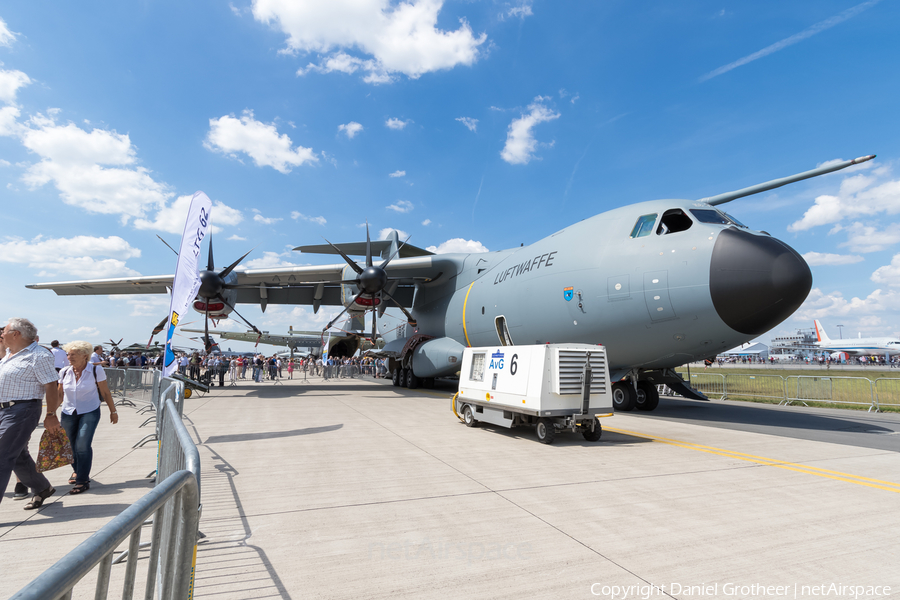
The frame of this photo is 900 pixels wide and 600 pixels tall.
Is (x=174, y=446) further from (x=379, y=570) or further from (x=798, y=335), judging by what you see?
(x=798, y=335)

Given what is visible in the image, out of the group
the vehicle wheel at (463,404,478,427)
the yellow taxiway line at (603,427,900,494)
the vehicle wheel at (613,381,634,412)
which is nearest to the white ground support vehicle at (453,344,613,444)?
the vehicle wheel at (463,404,478,427)

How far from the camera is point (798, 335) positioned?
154 metres

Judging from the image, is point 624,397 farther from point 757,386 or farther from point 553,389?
point 757,386

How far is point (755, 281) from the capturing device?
8664 millimetres

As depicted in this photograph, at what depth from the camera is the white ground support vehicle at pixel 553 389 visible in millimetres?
8031

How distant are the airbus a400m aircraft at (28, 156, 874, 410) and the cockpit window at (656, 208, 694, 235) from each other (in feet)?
0.07

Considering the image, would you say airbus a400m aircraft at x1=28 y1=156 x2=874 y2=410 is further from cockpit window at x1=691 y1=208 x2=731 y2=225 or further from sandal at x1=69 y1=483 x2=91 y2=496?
sandal at x1=69 y1=483 x2=91 y2=496

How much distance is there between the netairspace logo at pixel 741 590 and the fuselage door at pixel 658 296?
6.67m

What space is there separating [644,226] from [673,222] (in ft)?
1.91

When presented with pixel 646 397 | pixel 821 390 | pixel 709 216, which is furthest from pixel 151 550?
pixel 821 390

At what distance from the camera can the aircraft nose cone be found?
8648 mm

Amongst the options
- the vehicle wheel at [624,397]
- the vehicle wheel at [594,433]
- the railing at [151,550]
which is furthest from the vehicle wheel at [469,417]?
the railing at [151,550]

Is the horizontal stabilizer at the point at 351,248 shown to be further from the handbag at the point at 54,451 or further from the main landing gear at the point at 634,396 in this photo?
the handbag at the point at 54,451

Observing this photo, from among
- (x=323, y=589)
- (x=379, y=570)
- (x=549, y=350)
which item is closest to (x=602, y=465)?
(x=549, y=350)
